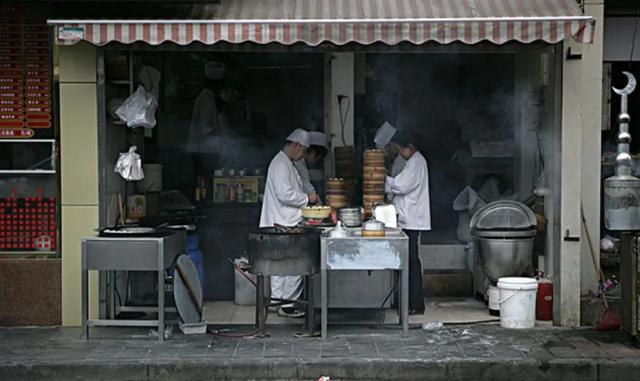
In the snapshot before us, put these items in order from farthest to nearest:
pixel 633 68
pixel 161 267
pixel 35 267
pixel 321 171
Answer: pixel 321 171
pixel 633 68
pixel 35 267
pixel 161 267

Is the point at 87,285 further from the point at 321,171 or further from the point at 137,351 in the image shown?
the point at 321,171

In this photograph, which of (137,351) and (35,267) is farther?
(35,267)

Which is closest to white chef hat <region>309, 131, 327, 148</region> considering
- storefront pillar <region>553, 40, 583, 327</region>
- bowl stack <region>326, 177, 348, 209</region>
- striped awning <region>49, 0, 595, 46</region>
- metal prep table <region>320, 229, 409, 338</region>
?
bowl stack <region>326, 177, 348, 209</region>

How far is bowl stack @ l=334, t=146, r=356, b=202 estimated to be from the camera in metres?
12.0

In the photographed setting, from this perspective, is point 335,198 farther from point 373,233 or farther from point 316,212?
point 373,233

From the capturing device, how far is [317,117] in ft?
42.4

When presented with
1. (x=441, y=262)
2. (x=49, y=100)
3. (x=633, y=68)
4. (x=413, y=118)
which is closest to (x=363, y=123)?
(x=413, y=118)

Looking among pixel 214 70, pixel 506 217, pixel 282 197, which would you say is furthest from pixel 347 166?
pixel 214 70

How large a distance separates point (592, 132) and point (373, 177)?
269cm

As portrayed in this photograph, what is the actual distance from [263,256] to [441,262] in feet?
12.3

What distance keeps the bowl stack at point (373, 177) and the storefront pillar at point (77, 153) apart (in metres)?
3.32

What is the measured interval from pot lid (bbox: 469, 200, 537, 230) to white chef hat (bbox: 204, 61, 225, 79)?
4.55m

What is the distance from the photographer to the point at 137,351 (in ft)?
30.0

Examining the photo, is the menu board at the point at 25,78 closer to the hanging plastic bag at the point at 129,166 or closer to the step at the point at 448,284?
the hanging plastic bag at the point at 129,166
